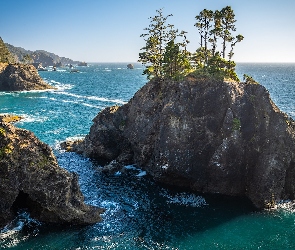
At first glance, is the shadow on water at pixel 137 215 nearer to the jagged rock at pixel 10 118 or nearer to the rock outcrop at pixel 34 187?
the rock outcrop at pixel 34 187

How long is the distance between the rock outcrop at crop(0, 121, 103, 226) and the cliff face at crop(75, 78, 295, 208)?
707 inches

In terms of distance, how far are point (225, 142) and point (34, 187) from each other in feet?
96.6

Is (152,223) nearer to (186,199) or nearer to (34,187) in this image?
(186,199)

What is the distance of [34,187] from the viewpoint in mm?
36875

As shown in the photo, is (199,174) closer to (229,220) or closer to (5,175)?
(229,220)

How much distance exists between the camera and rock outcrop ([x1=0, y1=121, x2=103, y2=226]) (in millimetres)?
36500

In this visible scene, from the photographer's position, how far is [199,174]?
4934 centimetres

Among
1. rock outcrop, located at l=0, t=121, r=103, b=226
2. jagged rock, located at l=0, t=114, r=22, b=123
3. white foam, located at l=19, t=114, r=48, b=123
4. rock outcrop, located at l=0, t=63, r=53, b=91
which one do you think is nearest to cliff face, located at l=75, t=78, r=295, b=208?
rock outcrop, located at l=0, t=121, r=103, b=226

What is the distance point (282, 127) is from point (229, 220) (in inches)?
718

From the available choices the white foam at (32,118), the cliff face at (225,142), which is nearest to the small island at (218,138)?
the cliff face at (225,142)

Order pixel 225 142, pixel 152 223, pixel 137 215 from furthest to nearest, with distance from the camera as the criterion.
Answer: pixel 225 142 < pixel 137 215 < pixel 152 223

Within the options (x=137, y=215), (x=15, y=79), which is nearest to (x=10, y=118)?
(x=137, y=215)

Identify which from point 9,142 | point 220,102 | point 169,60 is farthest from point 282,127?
point 9,142

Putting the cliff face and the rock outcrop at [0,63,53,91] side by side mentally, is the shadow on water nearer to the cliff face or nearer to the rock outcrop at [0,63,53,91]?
the cliff face
